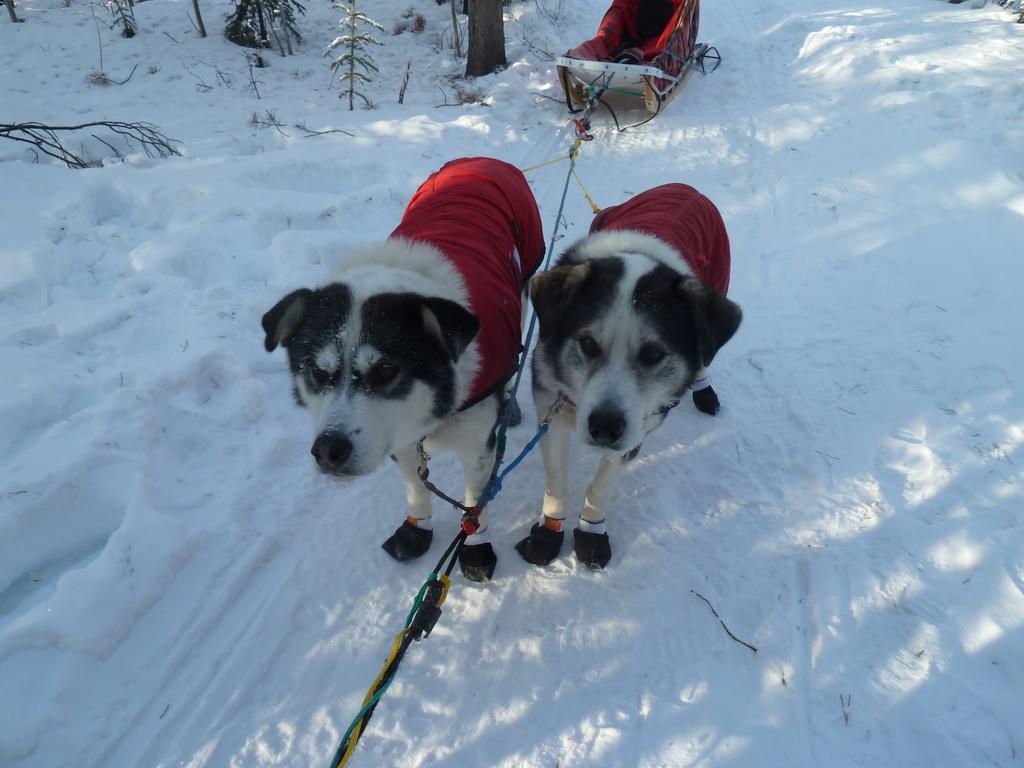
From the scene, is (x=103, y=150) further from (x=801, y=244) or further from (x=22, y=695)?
(x=801, y=244)

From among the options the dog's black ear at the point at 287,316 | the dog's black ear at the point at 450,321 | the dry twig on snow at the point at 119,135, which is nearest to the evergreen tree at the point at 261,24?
the dry twig on snow at the point at 119,135

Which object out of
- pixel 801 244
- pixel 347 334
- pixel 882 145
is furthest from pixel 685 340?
pixel 882 145

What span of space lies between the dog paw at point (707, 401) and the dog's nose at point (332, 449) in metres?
2.94

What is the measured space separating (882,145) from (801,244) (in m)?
2.75

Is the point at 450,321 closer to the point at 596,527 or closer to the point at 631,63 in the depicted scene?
the point at 596,527

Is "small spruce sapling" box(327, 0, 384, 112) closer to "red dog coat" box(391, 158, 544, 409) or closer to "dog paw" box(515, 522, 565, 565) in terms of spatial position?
"red dog coat" box(391, 158, 544, 409)

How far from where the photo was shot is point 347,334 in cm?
236

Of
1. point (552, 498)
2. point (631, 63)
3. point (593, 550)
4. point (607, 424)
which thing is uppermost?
point (607, 424)

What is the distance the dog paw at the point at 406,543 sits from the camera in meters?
3.30

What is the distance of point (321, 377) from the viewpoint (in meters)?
2.44

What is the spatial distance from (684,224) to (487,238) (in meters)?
1.34

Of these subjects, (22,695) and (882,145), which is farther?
(882,145)

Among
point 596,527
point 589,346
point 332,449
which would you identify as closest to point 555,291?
point 589,346

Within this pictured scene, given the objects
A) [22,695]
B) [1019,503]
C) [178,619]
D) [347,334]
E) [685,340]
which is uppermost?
[347,334]
